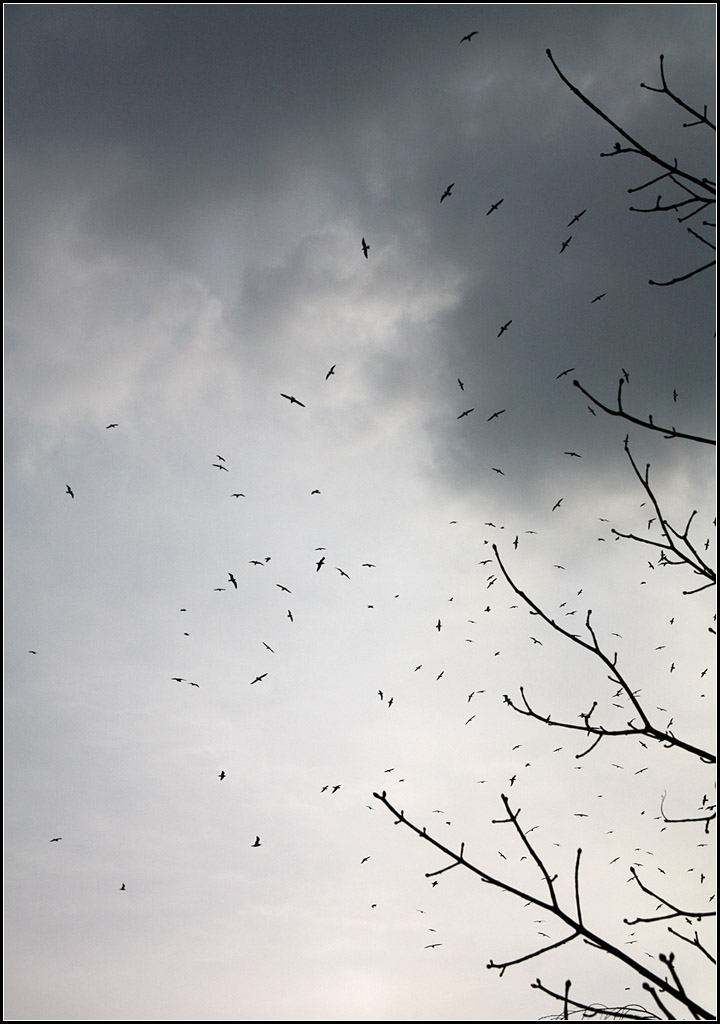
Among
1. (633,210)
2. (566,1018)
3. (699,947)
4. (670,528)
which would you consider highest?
(633,210)

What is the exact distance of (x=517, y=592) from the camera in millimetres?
3473

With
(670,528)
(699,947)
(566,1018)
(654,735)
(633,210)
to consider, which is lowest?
(566,1018)

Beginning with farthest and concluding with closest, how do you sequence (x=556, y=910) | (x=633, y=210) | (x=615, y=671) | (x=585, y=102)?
1. (x=633, y=210)
2. (x=615, y=671)
3. (x=585, y=102)
4. (x=556, y=910)

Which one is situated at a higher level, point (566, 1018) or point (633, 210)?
point (633, 210)

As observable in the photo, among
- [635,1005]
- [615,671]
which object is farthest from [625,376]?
[635,1005]

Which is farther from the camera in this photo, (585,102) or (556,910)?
(585,102)

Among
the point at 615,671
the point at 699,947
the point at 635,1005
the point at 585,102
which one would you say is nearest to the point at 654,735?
the point at 615,671

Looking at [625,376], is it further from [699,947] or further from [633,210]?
[699,947]

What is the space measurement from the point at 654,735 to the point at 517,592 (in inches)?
32.3

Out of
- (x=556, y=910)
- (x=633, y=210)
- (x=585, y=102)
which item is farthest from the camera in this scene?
(x=633, y=210)

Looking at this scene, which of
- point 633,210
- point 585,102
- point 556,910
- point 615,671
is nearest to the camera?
point 556,910

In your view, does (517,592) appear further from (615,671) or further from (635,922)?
(635,922)

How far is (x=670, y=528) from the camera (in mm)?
3566

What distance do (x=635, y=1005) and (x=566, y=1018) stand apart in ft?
1.41
